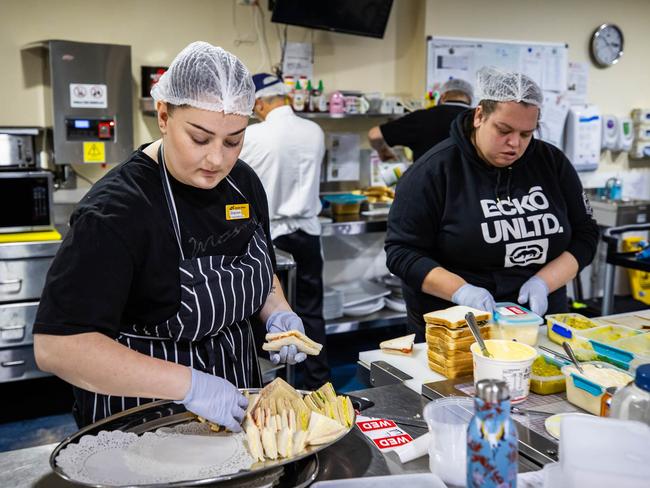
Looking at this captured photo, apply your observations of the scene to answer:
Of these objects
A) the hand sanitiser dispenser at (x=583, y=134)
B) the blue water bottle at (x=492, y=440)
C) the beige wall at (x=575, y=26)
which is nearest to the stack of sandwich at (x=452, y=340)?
the blue water bottle at (x=492, y=440)

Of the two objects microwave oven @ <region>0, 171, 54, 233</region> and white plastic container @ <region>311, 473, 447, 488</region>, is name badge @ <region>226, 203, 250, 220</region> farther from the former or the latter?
microwave oven @ <region>0, 171, 54, 233</region>

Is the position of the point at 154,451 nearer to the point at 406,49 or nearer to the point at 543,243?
the point at 543,243

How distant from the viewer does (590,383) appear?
5.08 feet

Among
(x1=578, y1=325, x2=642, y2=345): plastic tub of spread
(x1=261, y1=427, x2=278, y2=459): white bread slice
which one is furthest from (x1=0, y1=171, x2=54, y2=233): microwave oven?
(x1=578, y1=325, x2=642, y2=345): plastic tub of spread

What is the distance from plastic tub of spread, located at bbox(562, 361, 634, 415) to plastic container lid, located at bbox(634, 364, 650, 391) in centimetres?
44

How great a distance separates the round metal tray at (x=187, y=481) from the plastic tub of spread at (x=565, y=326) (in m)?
0.95

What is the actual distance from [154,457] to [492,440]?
0.70m

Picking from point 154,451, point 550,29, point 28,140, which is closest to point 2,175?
point 28,140

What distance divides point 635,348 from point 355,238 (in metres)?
3.46

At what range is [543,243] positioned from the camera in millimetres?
2402

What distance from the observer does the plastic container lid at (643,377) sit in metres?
1.09

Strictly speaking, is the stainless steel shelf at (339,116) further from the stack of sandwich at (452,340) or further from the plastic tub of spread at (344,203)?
the stack of sandwich at (452,340)

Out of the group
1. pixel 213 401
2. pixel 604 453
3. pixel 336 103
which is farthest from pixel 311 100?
pixel 604 453

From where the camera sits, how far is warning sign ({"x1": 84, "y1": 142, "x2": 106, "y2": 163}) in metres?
3.94
